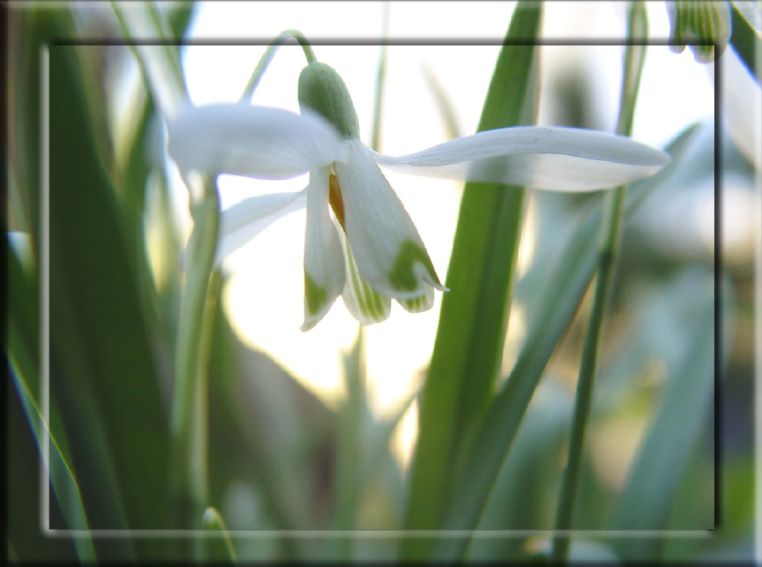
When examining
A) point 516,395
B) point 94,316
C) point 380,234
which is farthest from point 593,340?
point 94,316

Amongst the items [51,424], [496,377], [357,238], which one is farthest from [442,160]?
[51,424]

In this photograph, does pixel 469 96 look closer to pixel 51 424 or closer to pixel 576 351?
pixel 576 351

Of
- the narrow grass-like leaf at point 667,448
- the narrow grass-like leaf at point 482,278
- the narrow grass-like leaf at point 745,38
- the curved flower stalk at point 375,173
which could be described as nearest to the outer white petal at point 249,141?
the curved flower stalk at point 375,173

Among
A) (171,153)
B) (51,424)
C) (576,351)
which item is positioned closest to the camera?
(171,153)

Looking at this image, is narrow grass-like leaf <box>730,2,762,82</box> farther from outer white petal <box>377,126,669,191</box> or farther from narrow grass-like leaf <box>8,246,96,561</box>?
narrow grass-like leaf <box>8,246,96,561</box>

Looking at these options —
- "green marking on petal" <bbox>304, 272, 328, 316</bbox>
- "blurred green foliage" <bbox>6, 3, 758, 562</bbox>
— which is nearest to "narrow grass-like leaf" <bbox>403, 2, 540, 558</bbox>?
"blurred green foliage" <bbox>6, 3, 758, 562</bbox>

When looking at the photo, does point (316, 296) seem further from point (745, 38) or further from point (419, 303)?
point (745, 38)
